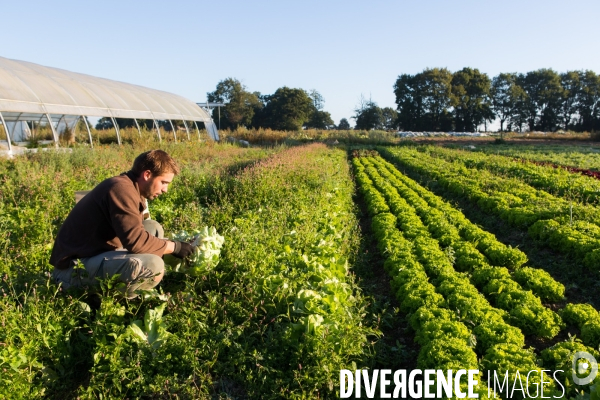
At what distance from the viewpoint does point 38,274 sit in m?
4.70

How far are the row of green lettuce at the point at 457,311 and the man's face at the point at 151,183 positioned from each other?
2934mm

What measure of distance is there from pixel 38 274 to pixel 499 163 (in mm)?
16052

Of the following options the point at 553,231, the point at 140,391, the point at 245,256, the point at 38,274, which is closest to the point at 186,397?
the point at 140,391

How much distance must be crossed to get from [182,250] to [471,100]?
240 ft

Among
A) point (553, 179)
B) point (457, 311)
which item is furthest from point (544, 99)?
point (457, 311)

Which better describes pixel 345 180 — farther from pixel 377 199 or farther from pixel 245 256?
pixel 245 256

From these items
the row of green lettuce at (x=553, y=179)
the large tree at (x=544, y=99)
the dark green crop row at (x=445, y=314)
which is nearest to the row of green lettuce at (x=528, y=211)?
the row of green lettuce at (x=553, y=179)

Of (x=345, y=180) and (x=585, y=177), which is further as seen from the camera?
(x=345, y=180)

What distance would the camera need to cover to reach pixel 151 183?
445 centimetres

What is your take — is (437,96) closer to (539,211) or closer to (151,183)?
(539,211)

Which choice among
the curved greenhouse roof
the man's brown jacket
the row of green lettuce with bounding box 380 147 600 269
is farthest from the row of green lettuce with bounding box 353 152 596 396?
the curved greenhouse roof

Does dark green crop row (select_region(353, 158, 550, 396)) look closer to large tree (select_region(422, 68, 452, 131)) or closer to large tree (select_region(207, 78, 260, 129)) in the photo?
large tree (select_region(207, 78, 260, 129))

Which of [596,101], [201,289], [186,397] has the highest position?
[596,101]

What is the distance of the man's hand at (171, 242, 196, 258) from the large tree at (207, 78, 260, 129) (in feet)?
178
